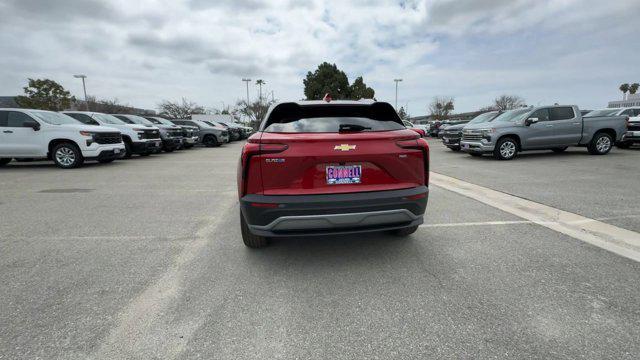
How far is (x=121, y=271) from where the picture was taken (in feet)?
10.1

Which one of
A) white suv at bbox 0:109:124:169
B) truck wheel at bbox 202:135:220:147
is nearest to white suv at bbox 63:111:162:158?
white suv at bbox 0:109:124:169

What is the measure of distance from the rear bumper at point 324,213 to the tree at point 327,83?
180 feet

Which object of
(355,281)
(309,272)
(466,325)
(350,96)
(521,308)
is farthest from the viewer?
(350,96)

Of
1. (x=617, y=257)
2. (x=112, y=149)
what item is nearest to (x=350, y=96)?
(x=112, y=149)

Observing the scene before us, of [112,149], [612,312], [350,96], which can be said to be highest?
[350,96]

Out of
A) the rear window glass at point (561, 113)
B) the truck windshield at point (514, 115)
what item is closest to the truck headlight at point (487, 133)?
the truck windshield at point (514, 115)

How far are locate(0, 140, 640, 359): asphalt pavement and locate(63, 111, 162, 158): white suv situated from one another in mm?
8181

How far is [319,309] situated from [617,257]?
3001 mm

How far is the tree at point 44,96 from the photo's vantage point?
109 feet

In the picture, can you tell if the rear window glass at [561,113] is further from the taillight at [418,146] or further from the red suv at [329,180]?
the red suv at [329,180]

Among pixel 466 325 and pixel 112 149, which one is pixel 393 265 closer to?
pixel 466 325

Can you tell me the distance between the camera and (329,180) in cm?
286

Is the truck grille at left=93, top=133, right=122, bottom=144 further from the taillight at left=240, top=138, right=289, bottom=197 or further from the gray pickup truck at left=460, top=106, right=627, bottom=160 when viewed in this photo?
the gray pickup truck at left=460, top=106, right=627, bottom=160

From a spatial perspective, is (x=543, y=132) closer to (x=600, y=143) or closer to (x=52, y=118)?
(x=600, y=143)
